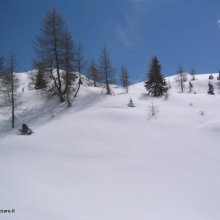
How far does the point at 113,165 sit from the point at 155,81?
23.0 metres

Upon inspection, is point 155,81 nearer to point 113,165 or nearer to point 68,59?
point 68,59

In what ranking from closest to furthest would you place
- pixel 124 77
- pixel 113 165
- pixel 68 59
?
pixel 113 165, pixel 68 59, pixel 124 77

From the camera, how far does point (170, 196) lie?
444 inches

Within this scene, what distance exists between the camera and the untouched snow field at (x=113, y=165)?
9844 millimetres

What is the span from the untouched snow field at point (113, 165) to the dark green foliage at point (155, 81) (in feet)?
29.7

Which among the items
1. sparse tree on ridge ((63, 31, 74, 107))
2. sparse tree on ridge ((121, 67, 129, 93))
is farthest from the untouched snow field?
sparse tree on ridge ((121, 67, 129, 93))

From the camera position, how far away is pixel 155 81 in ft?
115

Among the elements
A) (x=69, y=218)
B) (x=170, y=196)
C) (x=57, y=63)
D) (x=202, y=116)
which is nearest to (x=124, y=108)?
(x=202, y=116)

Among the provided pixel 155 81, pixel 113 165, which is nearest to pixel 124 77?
pixel 155 81

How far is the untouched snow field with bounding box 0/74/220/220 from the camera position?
9.84 metres

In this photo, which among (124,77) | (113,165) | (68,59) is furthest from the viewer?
(124,77)

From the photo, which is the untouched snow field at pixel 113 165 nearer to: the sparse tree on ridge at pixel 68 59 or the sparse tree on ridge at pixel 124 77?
the sparse tree on ridge at pixel 68 59

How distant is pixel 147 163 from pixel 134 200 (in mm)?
3936

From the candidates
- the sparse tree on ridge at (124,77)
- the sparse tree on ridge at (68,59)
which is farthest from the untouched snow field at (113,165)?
the sparse tree on ridge at (124,77)
